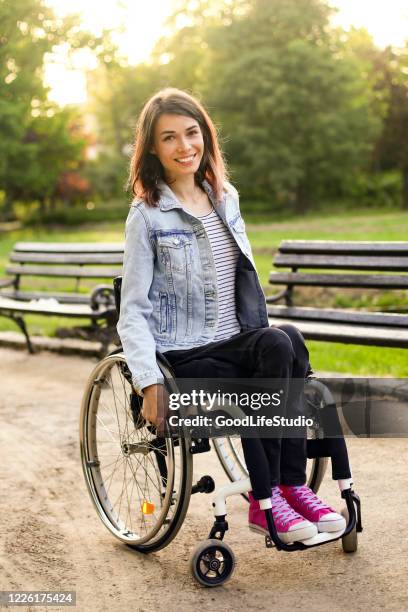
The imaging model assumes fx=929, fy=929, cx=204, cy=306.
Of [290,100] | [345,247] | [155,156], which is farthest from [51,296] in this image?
Result: [290,100]

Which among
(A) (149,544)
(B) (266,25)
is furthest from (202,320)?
(B) (266,25)

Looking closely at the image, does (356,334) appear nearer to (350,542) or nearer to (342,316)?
(342,316)

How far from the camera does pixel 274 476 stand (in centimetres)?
313

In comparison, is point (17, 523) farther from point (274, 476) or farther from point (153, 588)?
point (274, 476)

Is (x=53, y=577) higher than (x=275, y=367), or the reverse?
(x=275, y=367)

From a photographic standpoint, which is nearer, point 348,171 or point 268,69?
point 268,69

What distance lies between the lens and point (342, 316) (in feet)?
19.8

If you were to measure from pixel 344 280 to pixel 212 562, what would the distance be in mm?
3395

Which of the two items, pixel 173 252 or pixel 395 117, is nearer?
pixel 173 252

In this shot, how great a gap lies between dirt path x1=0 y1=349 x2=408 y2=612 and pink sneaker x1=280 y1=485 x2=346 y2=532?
0.63 feet

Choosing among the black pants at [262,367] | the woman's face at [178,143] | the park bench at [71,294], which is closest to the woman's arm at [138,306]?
the black pants at [262,367]

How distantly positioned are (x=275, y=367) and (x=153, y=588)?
0.87 metres

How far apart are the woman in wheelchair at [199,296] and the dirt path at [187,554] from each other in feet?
0.69

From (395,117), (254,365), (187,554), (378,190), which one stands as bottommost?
(187,554)
